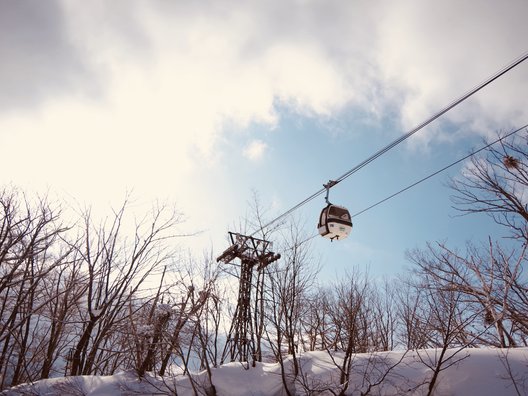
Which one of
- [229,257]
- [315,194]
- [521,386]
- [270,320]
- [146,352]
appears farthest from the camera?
[229,257]

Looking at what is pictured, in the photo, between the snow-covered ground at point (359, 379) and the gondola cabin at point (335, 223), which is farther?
the gondola cabin at point (335, 223)

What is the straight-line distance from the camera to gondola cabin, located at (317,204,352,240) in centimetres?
741

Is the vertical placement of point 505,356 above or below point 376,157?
below

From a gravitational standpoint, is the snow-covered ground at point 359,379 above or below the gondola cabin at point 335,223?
below

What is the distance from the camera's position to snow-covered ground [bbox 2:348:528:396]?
21.9ft

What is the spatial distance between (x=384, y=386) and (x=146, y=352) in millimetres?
7369

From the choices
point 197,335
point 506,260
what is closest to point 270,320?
point 197,335

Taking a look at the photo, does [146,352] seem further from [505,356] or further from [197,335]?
[505,356]

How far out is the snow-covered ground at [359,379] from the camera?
21.9ft

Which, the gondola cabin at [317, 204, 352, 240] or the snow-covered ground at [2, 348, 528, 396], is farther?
the gondola cabin at [317, 204, 352, 240]

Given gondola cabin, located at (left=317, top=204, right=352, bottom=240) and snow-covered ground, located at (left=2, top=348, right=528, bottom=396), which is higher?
gondola cabin, located at (left=317, top=204, right=352, bottom=240)

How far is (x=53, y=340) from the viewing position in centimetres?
1284

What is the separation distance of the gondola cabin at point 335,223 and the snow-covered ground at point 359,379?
133 inches

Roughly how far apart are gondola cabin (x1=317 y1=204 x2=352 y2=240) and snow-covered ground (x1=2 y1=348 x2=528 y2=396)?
3.37 meters
